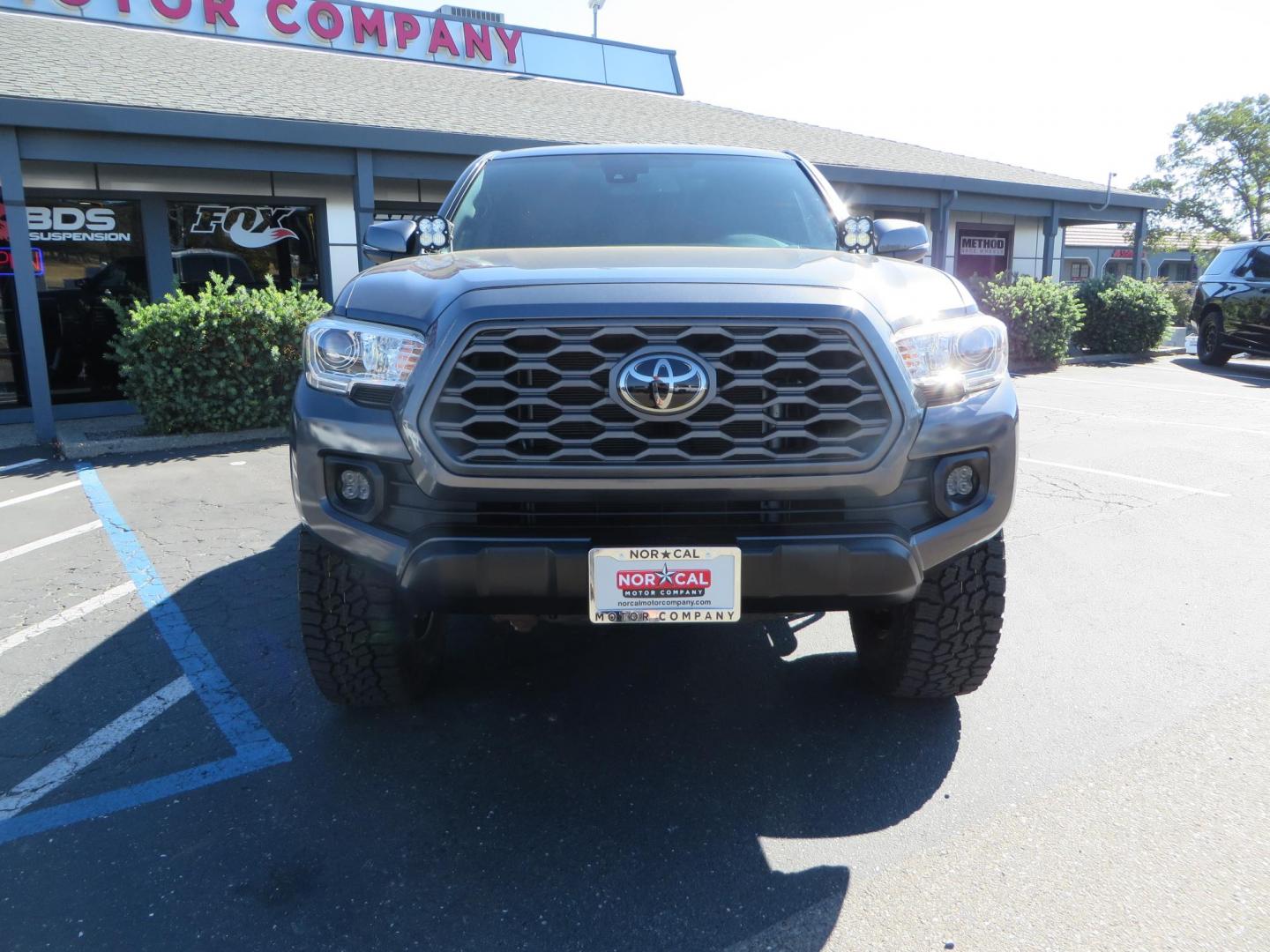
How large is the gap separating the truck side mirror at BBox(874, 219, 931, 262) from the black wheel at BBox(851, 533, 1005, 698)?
123 cm

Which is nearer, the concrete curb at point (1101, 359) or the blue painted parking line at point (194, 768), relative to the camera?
the blue painted parking line at point (194, 768)

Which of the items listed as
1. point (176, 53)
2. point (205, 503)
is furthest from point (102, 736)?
point (176, 53)

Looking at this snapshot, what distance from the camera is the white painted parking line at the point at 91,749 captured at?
2543 millimetres

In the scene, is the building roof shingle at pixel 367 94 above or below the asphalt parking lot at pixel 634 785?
above

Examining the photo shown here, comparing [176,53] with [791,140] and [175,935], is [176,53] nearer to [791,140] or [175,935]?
[791,140]

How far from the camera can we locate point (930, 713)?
302cm

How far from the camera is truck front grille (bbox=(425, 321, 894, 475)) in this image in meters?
2.24

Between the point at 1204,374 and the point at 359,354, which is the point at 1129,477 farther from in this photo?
the point at 1204,374

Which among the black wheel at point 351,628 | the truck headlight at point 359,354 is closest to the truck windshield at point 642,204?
the truck headlight at point 359,354

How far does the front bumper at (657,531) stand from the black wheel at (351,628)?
26 cm

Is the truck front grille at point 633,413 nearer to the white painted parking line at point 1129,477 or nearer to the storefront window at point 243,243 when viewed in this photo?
the white painted parking line at point 1129,477

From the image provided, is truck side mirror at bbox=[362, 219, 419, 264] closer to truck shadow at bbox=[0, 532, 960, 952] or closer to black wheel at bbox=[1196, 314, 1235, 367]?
truck shadow at bbox=[0, 532, 960, 952]

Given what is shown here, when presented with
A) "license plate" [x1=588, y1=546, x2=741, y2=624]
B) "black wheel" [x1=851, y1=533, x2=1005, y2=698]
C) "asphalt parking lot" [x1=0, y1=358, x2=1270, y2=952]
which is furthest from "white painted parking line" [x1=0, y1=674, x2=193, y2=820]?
"black wheel" [x1=851, y1=533, x2=1005, y2=698]

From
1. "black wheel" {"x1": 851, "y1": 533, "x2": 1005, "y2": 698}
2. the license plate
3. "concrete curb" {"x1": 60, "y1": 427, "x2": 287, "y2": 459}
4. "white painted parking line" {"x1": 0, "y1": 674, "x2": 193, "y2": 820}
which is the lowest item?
"white painted parking line" {"x1": 0, "y1": 674, "x2": 193, "y2": 820}
